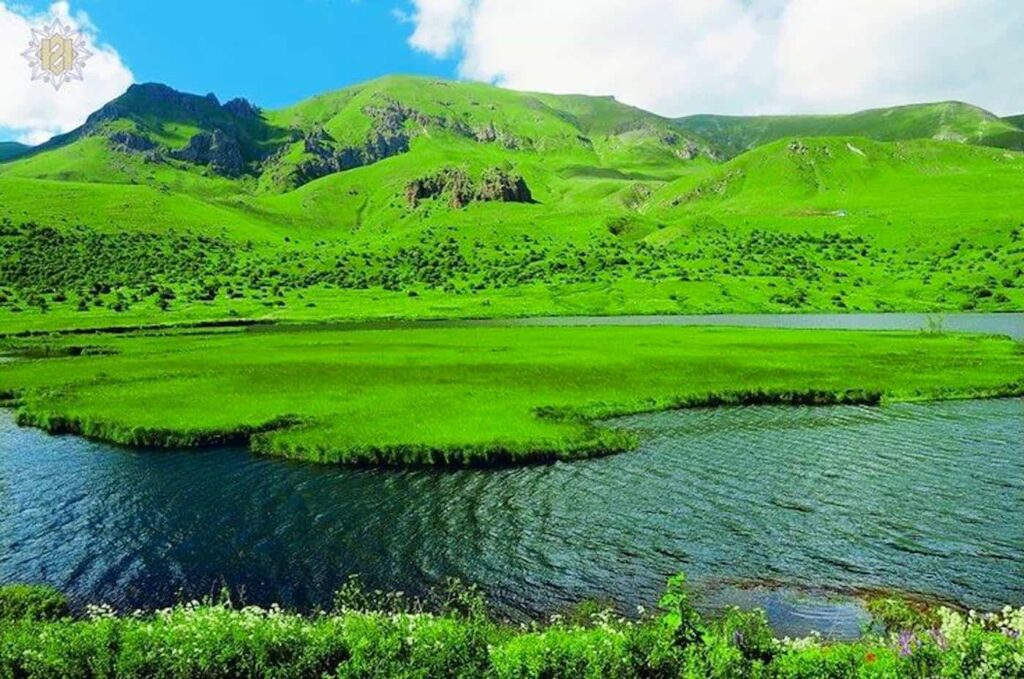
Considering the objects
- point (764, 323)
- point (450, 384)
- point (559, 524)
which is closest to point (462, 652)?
point (559, 524)

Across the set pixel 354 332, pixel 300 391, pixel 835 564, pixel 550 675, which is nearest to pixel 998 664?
pixel 550 675

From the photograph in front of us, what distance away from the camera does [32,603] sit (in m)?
30.9

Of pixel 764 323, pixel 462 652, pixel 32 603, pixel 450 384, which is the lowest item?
pixel 764 323

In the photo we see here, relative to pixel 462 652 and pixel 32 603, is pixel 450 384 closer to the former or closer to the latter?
pixel 32 603

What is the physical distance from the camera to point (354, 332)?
161 metres

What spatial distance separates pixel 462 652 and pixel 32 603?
881 inches

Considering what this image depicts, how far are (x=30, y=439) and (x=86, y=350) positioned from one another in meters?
66.6

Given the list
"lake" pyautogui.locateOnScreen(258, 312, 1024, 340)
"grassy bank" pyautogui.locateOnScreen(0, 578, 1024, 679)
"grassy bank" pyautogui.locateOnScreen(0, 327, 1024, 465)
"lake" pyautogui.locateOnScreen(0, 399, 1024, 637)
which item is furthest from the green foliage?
"lake" pyautogui.locateOnScreen(258, 312, 1024, 340)

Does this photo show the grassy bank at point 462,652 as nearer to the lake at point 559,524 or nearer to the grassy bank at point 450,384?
the lake at point 559,524

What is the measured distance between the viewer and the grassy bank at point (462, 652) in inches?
800

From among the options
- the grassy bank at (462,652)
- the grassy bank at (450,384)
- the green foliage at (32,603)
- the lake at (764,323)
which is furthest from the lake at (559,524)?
the lake at (764,323)

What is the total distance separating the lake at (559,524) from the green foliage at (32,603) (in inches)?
65.7

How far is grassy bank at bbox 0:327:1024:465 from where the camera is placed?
59.3 meters

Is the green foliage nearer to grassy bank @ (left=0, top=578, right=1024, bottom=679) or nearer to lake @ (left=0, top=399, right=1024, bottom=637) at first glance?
lake @ (left=0, top=399, right=1024, bottom=637)
